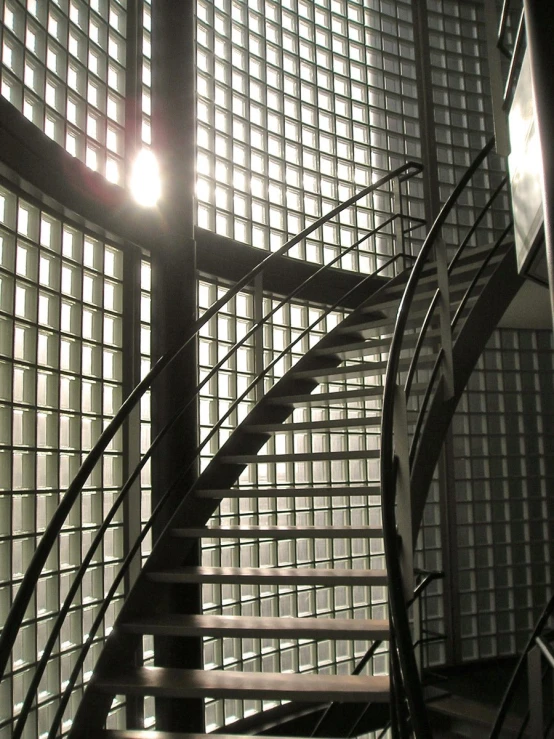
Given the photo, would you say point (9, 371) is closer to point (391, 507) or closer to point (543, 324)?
point (391, 507)

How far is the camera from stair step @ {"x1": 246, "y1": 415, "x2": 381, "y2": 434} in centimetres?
477

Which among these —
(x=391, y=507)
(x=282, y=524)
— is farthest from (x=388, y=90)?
(x=391, y=507)

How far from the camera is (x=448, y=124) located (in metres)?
8.92

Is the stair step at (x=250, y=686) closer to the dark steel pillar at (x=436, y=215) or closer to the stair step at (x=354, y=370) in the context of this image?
the stair step at (x=354, y=370)

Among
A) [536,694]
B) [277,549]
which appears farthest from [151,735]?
[277,549]

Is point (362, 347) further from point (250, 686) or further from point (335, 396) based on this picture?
point (250, 686)

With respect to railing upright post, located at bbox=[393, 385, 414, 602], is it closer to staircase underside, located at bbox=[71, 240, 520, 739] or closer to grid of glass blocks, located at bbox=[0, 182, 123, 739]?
staircase underside, located at bbox=[71, 240, 520, 739]

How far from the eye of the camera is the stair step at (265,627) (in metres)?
3.51

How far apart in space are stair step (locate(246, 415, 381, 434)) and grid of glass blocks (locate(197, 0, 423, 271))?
7.55ft

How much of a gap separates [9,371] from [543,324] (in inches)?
247

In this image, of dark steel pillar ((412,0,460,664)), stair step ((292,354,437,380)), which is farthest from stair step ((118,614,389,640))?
dark steel pillar ((412,0,460,664))

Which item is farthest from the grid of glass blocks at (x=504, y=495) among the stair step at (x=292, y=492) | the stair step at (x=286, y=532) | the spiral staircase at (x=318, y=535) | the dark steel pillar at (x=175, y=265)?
the stair step at (x=286, y=532)

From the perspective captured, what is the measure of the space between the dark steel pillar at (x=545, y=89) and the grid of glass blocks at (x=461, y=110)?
19.0ft

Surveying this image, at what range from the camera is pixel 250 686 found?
3.40 metres
